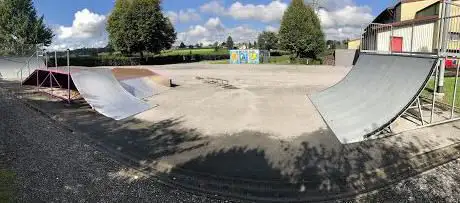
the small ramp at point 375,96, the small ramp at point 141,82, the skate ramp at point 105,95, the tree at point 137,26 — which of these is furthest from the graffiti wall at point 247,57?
the small ramp at point 375,96

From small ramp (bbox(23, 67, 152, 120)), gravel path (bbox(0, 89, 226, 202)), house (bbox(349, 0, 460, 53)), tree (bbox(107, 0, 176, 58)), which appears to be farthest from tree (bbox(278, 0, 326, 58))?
gravel path (bbox(0, 89, 226, 202))

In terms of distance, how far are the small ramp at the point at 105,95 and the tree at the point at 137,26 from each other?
30.0 meters

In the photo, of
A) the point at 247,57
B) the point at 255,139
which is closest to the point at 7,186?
the point at 255,139

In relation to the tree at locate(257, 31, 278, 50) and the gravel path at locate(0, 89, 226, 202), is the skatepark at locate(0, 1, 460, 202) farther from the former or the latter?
the tree at locate(257, 31, 278, 50)

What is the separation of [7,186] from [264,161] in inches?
160

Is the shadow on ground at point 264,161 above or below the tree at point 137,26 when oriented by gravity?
below

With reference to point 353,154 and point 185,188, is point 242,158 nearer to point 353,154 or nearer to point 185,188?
point 185,188

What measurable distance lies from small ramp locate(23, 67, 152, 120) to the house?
28.6 feet

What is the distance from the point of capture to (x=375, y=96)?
875 centimetres

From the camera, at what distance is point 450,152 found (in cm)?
647

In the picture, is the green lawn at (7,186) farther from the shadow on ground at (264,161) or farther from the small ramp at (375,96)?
the small ramp at (375,96)

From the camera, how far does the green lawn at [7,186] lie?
4668 millimetres

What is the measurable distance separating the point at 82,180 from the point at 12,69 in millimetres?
21386

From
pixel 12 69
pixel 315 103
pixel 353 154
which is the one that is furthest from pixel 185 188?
pixel 12 69
